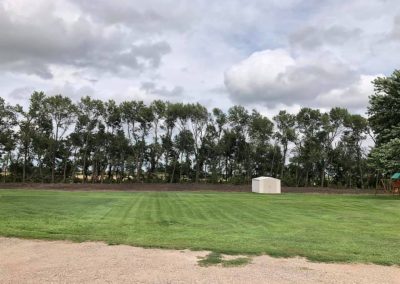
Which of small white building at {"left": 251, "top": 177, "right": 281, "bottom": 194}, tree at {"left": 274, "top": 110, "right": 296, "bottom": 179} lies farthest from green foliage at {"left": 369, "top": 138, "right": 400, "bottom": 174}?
Result: tree at {"left": 274, "top": 110, "right": 296, "bottom": 179}

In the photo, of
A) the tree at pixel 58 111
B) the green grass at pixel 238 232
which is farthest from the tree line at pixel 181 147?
the green grass at pixel 238 232

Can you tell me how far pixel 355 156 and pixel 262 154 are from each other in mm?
18128

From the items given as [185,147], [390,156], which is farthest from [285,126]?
[390,156]

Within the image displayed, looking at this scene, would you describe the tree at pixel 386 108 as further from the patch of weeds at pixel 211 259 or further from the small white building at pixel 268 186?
the patch of weeds at pixel 211 259

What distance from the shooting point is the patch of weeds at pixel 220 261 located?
1015 centimetres

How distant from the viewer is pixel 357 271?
32.4ft

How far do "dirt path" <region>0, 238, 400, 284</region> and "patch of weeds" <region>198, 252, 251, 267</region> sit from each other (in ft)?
0.60

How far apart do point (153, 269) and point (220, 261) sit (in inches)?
63.0

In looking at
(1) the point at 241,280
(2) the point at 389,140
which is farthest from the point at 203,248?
(2) the point at 389,140

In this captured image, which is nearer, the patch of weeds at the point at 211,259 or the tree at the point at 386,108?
the patch of weeds at the point at 211,259

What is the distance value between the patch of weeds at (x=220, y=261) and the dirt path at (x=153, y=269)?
0.60 ft

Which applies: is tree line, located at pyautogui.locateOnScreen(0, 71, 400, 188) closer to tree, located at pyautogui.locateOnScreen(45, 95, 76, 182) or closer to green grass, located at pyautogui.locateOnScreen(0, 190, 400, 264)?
tree, located at pyautogui.locateOnScreen(45, 95, 76, 182)

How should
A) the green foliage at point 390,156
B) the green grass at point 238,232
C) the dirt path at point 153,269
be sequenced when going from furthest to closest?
the green foliage at point 390,156 → the green grass at point 238,232 → the dirt path at point 153,269

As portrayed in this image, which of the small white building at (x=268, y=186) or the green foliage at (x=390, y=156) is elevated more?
the green foliage at (x=390, y=156)
